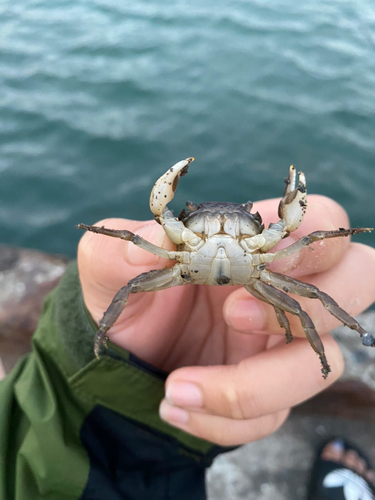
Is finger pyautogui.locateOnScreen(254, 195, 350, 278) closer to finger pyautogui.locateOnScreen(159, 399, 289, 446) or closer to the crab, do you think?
the crab

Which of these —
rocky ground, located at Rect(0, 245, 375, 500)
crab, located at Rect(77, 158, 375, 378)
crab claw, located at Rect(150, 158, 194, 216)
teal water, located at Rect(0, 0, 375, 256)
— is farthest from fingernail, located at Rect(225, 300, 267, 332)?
teal water, located at Rect(0, 0, 375, 256)

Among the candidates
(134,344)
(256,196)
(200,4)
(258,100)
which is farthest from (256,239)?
(200,4)

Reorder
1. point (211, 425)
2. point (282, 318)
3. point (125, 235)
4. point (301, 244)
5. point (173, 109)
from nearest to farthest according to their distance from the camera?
point (125, 235) → point (301, 244) → point (282, 318) → point (211, 425) → point (173, 109)

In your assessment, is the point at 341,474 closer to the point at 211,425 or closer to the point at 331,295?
the point at 211,425

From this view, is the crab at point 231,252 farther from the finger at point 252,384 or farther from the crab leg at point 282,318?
the finger at point 252,384

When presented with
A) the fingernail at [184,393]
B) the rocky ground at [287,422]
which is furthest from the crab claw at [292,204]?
the rocky ground at [287,422]

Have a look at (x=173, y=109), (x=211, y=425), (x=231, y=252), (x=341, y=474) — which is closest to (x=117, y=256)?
(x=231, y=252)
